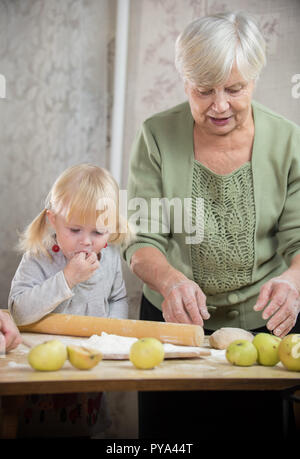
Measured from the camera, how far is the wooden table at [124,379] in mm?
1021

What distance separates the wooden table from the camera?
102 cm

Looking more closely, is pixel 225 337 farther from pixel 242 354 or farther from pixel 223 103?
pixel 223 103

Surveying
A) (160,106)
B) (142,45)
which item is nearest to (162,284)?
(160,106)

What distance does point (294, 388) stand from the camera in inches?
43.7

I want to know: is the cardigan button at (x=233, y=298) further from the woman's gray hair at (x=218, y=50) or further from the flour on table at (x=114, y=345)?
the woman's gray hair at (x=218, y=50)

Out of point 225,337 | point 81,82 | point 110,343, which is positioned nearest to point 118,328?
point 110,343

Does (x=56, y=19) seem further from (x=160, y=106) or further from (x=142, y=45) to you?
(x=160, y=106)

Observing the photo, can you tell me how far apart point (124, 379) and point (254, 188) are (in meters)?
0.88

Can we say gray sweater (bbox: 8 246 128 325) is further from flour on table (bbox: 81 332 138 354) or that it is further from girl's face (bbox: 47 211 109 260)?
flour on table (bbox: 81 332 138 354)

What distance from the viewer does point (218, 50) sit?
154cm

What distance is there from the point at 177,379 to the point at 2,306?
57.5 inches

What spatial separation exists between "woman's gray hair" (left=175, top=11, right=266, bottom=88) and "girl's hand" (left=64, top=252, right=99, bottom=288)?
0.58 m

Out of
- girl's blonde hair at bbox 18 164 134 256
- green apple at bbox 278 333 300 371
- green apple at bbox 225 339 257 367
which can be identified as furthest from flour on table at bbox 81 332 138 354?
girl's blonde hair at bbox 18 164 134 256

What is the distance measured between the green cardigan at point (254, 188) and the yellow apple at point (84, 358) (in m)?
0.67
